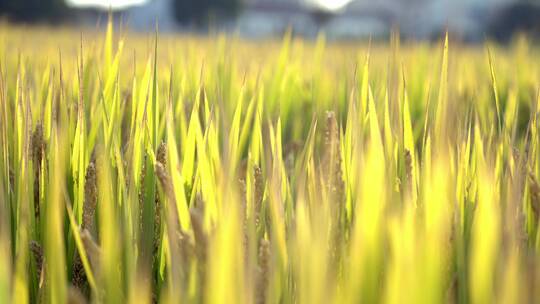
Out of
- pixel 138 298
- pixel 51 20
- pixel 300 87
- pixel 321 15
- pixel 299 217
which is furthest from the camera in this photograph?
pixel 321 15

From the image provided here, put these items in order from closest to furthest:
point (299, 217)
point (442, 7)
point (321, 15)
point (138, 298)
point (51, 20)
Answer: point (138, 298)
point (299, 217)
point (51, 20)
point (321, 15)
point (442, 7)

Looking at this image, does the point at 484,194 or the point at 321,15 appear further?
the point at 321,15

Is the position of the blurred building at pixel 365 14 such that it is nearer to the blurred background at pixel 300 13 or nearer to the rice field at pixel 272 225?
the blurred background at pixel 300 13


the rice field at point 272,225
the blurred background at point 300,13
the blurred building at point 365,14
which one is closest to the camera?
the rice field at point 272,225

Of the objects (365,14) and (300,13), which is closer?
(300,13)

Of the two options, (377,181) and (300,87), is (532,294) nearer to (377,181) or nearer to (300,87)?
(377,181)

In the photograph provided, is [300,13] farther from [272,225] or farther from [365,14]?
[272,225]

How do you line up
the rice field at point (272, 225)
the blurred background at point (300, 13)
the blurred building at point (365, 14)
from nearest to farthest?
the rice field at point (272, 225)
the blurred background at point (300, 13)
the blurred building at point (365, 14)

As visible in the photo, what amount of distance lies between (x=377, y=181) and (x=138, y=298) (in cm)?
20

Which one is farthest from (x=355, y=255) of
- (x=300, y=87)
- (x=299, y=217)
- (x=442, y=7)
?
(x=442, y=7)

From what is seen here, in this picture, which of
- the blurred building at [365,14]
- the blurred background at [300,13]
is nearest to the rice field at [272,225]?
the blurred background at [300,13]

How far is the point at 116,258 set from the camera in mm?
457

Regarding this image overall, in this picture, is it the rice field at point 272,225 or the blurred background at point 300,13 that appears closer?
the rice field at point 272,225

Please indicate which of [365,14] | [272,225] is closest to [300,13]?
[365,14]
